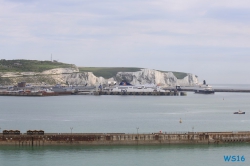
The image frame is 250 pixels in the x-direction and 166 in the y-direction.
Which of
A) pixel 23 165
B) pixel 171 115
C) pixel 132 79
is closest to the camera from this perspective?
pixel 23 165

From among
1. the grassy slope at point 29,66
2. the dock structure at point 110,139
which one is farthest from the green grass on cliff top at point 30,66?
the dock structure at point 110,139

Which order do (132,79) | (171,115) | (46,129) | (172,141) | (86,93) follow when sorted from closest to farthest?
1. (172,141)
2. (46,129)
3. (171,115)
4. (86,93)
5. (132,79)

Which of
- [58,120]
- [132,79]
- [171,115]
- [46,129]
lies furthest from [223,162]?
[132,79]

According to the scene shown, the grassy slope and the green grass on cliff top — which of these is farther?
the green grass on cliff top

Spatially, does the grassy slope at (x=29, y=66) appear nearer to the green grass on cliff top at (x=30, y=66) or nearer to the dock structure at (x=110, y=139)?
the green grass on cliff top at (x=30, y=66)

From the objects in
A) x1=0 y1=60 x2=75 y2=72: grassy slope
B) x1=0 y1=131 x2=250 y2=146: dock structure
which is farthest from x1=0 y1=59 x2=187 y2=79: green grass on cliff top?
x1=0 y1=131 x2=250 y2=146: dock structure

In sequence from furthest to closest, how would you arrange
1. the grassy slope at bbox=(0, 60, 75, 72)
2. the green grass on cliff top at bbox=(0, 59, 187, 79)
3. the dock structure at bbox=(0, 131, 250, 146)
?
1. the green grass on cliff top at bbox=(0, 59, 187, 79)
2. the grassy slope at bbox=(0, 60, 75, 72)
3. the dock structure at bbox=(0, 131, 250, 146)

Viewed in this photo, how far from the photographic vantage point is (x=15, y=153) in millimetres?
36688

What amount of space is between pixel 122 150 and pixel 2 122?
20502 millimetres

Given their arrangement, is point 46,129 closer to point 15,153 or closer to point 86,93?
point 15,153

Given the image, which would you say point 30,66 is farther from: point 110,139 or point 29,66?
point 110,139

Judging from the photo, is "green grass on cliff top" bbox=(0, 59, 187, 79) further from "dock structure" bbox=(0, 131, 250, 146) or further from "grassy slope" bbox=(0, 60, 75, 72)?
"dock structure" bbox=(0, 131, 250, 146)

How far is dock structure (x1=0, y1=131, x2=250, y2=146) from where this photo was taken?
39.5 metres

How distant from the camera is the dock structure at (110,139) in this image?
1555 inches
